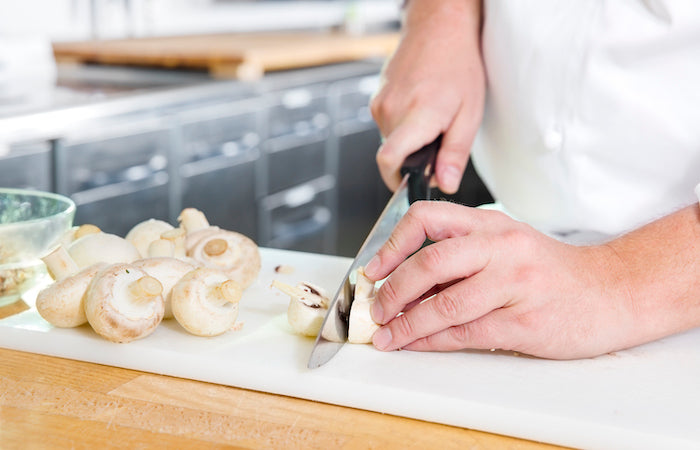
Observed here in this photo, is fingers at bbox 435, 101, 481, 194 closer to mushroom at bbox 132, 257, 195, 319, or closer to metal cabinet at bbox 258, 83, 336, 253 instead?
mushroom at bbox 132, 257, 195, 319

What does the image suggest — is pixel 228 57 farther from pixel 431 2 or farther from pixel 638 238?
pixel 638 238

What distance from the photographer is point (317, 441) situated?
0.59 m

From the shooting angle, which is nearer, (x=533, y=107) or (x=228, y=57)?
(x=533, y=107)

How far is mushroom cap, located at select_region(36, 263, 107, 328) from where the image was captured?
0.72 metres

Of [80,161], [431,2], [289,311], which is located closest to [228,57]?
[80,161]

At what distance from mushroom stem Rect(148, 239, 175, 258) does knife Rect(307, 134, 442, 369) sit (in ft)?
0.57

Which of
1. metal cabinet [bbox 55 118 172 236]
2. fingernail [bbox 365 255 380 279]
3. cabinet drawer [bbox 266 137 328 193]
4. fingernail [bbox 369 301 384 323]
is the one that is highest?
fingernail [bbox 365 255 380 279]

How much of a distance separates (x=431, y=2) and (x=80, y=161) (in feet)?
3.74

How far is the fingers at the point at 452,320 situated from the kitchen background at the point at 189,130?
1.36 metres

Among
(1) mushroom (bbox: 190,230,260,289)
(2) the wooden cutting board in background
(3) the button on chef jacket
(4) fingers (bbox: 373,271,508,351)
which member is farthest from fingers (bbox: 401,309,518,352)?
(2) the wooden cutting board in background

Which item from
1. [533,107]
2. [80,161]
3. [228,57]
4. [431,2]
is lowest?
[80,161]

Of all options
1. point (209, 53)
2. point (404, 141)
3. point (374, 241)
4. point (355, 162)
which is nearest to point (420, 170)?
point (404, 141)

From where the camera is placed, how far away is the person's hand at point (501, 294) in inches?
26.8

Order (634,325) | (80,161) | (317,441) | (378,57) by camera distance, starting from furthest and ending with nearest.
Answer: (378,57)
(80,161)
(634,325)
(317,441)
